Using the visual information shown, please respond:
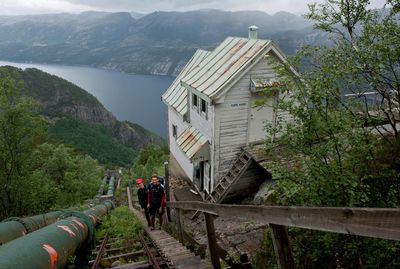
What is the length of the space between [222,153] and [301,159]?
11.2m

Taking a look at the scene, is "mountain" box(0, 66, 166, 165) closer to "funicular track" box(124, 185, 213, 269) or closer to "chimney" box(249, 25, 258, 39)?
"chimney" box(249, 25, 258, 39)

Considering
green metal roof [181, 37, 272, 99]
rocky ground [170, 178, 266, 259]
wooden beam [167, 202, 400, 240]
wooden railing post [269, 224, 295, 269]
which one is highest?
green metal roof [181, 37, 272, 99]

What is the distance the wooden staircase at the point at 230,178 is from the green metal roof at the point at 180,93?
5.26 metres

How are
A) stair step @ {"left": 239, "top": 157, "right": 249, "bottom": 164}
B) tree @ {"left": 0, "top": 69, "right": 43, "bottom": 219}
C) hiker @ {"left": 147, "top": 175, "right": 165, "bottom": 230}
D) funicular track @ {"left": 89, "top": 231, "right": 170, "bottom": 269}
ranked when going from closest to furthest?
funicular track @ {"left": 89, "top": 231, "right": 170, "bottom": 269}, hiker @ {"left": 147, "top": 175, "right": 165, "bottom": 230}, stair step @ {"left": 239, "top": 157, "right": 249, "bottom": 164}, tree @ {"left": 0, "top": 69, "right": 43, "bottom": 219}

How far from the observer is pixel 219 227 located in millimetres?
13930

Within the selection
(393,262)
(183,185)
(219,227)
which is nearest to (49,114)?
(183,185)

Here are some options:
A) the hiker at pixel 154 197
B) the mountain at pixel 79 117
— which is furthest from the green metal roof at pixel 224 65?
the mountain at pixel 79 117

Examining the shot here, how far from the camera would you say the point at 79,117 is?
15075 cm

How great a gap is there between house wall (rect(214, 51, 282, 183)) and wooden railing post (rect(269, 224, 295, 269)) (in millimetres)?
13562

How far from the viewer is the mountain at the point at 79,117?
118 m

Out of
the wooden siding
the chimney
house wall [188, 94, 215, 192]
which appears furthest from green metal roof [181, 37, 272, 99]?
house wall [188, 94, 215, 192]

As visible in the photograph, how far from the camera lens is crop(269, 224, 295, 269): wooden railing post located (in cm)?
322

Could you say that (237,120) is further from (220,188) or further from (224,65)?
(220,188)

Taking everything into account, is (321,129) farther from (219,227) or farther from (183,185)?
(183,185)
